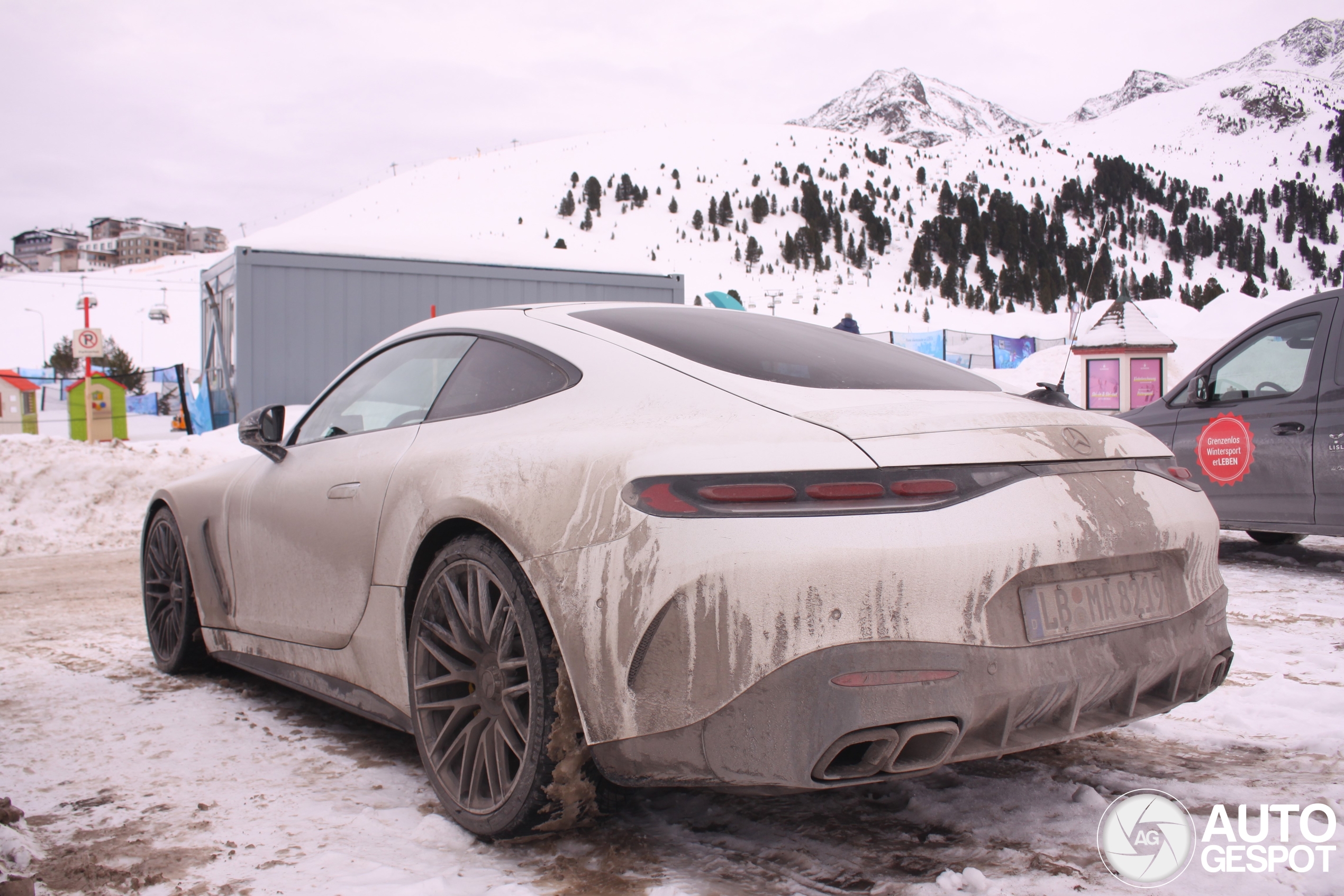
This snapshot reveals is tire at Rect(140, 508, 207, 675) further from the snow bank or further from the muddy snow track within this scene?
the snow bank

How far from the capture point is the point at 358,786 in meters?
2.72

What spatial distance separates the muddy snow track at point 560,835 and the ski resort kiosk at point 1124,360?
13.6m

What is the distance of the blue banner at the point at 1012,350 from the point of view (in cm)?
3297

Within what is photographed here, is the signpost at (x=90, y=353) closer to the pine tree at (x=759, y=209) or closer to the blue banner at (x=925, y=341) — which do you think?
the blue banner at (x=925, y=341)

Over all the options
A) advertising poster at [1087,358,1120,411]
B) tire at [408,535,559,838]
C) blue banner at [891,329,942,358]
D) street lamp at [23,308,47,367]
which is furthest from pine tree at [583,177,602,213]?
tire at [408,535,559,838]

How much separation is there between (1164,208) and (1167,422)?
92.7 meters

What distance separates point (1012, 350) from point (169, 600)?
32818 mm

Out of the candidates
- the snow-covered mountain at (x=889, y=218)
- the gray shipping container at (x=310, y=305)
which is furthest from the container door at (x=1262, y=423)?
the snow-covered mountain at (x=889, y=218)

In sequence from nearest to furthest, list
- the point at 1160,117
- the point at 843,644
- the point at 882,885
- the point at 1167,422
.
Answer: the point at 843,644 < the point at 882,885 < the point at 1167,422 < the point at 1160,117

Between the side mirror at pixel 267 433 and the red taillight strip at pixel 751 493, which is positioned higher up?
the side mirror at pixel 267 433

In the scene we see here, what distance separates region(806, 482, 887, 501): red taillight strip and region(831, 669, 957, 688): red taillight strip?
0.32 m

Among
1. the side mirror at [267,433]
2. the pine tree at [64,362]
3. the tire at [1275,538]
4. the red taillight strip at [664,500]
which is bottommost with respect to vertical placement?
the tire at [1275,538]

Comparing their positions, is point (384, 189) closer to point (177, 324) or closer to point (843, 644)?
point (177, 324)

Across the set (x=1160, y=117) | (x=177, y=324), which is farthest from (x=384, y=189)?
(x=1160, y=117)
